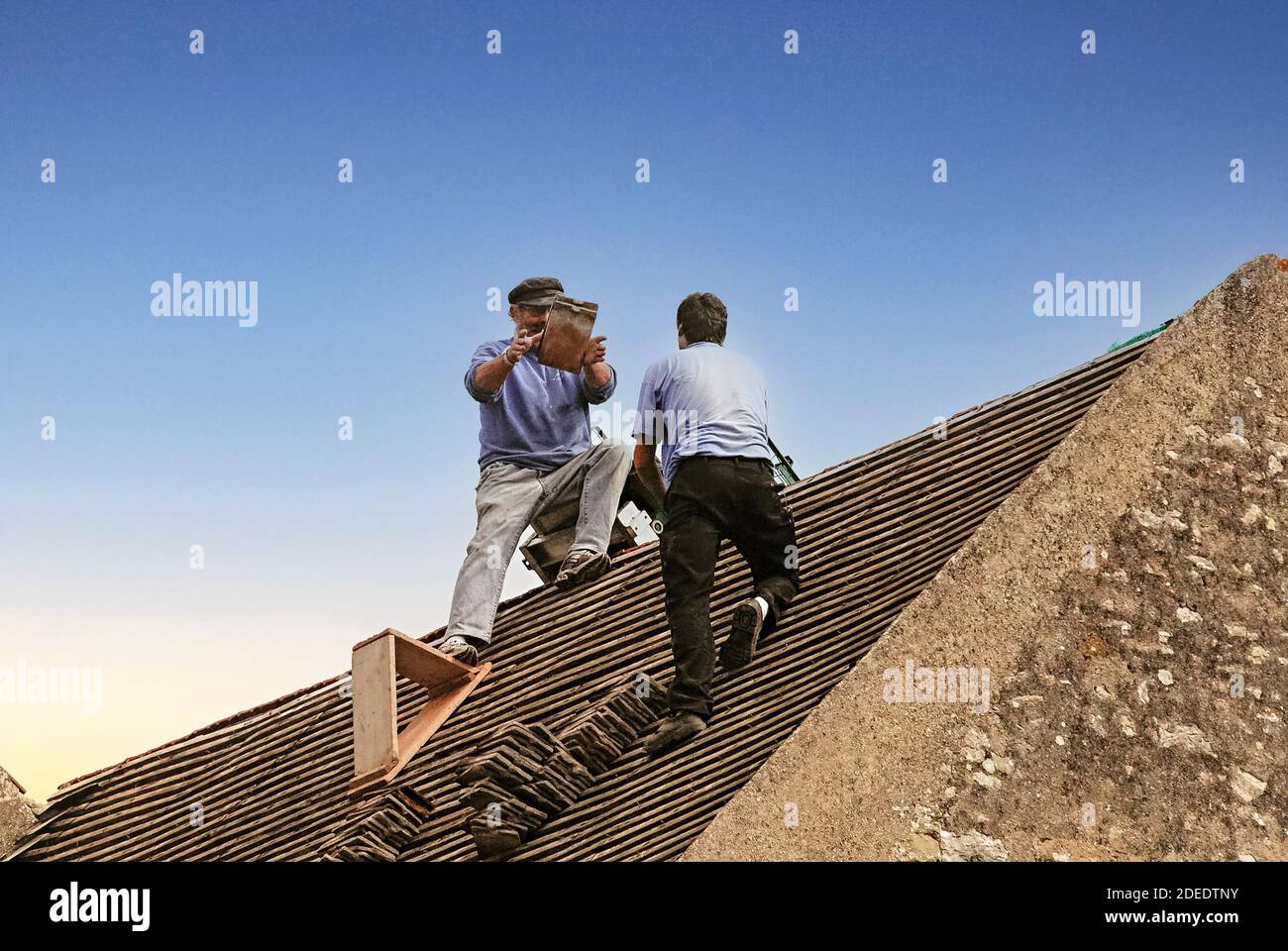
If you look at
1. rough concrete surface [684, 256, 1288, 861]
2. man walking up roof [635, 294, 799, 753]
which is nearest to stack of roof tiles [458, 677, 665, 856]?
man walking up roof [635, 294, 799, 753]

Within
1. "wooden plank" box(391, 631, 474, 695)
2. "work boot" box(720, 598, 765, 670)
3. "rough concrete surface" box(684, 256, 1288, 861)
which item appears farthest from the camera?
"wooden plank" box(391, 631, 474, 695)

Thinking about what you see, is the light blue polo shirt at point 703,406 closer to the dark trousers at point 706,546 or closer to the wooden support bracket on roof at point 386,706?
the dark trousers at point 706,546

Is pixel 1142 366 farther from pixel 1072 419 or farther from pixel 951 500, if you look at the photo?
pixel 951 500

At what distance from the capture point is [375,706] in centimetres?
1084

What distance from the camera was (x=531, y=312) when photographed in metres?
12.0

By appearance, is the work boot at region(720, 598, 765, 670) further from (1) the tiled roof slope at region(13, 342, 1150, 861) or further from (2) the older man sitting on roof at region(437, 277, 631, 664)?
(2) the older man sitting on roof at region(437, 277, 631, 664)

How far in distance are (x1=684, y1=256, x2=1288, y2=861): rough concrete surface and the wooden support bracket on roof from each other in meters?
2.67

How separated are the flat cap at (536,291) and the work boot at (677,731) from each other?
11.6ft

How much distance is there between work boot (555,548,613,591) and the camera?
1209 centimetres

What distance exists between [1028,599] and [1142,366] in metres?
1.92
